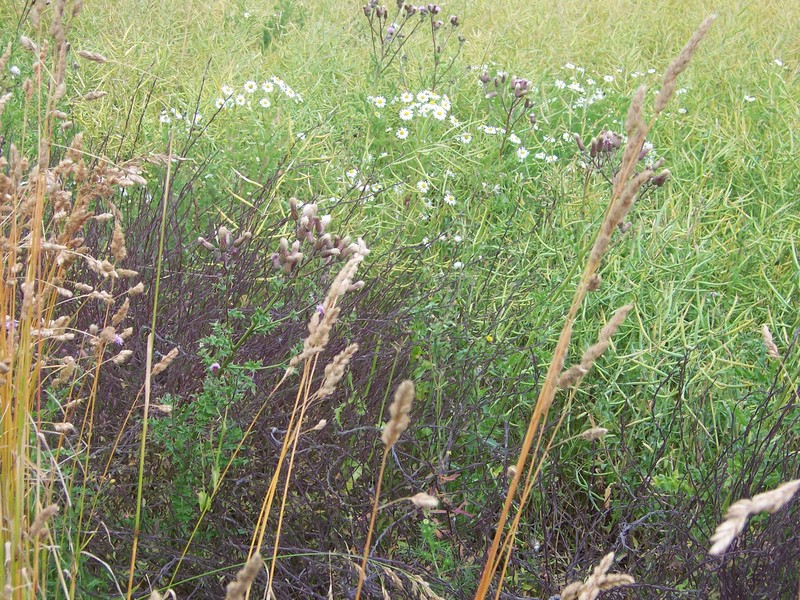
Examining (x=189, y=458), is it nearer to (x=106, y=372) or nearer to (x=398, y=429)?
(x=106, y=372)

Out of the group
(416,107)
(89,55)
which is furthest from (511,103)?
(89,55)

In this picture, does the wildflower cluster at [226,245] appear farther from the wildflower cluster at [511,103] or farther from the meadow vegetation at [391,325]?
Result: the wildflower cluster at [511,103]

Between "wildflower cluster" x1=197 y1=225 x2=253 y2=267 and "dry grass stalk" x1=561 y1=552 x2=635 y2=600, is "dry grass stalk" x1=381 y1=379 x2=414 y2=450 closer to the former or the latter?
"dry grass stalk" x1=561 y1=552 x2=635 y2=600

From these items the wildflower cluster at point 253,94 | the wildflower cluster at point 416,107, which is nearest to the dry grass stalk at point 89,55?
the wildflower cluster at point 253,94

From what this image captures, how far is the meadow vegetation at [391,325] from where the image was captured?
127 centimetres

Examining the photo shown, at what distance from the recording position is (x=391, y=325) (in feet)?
7.48

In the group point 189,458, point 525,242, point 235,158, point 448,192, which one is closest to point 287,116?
point 235,158

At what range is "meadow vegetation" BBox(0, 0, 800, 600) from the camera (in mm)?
1271

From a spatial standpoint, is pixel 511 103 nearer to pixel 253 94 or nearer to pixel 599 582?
pixel 253 94

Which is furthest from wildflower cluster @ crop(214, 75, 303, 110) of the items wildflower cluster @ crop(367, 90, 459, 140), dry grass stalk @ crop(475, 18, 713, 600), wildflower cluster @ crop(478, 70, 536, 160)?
dry grass stalk @ crop(475, 18, 713, 600)

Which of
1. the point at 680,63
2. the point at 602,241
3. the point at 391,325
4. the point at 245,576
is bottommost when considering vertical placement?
the point at 391,325

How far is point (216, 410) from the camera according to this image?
1.71 m

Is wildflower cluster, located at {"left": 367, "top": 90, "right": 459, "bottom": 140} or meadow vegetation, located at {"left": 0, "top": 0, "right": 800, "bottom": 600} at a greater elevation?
wildflower cluster, located at {"left": 367, "top": 90, "right": 459, "bottom": 140}

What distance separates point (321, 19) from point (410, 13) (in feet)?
3.92
